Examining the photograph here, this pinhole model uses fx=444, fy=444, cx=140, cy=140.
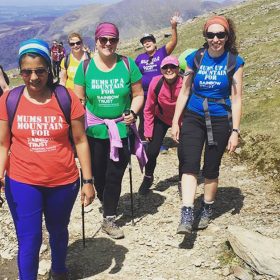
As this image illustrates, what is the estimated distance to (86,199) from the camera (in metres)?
5.70

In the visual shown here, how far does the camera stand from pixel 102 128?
719 centimetres

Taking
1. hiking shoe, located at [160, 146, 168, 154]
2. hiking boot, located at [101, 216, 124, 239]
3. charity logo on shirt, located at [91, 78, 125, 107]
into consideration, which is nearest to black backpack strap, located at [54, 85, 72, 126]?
charity logo on shirt, located at [91, 78, 125, 107]

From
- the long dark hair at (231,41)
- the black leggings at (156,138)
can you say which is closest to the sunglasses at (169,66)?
the black leggings at (156,138)

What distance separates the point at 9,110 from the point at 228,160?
23.7ft

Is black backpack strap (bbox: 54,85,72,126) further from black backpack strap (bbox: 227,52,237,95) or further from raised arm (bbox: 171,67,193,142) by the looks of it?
black backpack strap (bbox: 227,52,237,95)

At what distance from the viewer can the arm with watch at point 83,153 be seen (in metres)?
5.34

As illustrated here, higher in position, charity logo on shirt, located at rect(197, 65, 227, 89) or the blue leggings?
charity logo on shirt, located at rect(197, 65, 227, 89)

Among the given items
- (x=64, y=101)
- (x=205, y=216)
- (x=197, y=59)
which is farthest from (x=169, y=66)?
(x=64, y=101)

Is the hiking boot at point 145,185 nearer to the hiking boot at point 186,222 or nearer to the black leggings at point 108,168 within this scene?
the black leggings at point 108,168

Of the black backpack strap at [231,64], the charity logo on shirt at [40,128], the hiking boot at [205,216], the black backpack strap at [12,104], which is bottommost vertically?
the hiking boot at [205,216]

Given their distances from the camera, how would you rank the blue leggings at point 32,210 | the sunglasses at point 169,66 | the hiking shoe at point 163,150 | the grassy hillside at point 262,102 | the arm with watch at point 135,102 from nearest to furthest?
the blue leggings at point 32,210
the arm with watch at point 135,102
the sunglasses at point 169,66
the grassy hillside at point 262,102
the hiking shoe at point 163,150

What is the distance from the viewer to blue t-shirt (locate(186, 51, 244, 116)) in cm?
691

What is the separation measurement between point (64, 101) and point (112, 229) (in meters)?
3.36

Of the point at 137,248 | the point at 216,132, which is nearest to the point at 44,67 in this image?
the point at 216,132
